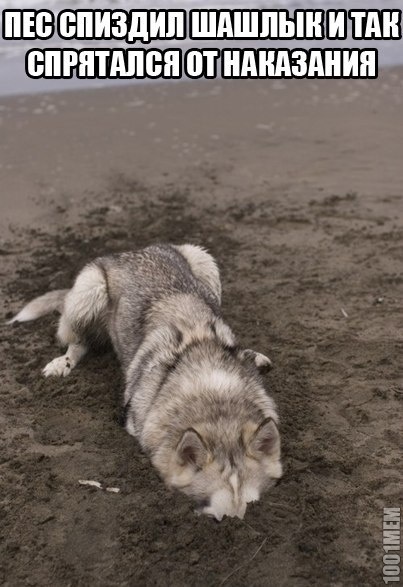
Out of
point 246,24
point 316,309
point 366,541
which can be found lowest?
point 366,541

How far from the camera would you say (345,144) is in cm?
1079

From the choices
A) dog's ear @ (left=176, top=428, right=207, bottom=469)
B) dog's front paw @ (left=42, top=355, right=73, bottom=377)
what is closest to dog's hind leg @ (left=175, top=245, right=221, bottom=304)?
dog's front paw @ (left=42, top=355, right=73, bottom=377)

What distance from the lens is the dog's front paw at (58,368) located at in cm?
572

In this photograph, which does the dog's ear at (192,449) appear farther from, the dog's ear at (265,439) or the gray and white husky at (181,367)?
the dog's ear at (265,439)

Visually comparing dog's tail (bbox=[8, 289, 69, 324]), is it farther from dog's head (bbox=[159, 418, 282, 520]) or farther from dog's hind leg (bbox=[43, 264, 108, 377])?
dog's head (bbox=[159, 418, 282, 520])

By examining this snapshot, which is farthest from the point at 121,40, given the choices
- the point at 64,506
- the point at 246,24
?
the point at 64,506

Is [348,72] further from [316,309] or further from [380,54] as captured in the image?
[316,309]

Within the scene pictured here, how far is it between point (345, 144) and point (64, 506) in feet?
26.9

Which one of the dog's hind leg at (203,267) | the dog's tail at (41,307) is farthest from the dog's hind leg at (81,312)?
the dog's hind leg at (203,267)

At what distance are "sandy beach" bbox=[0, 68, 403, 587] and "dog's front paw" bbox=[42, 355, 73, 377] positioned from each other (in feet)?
0.33

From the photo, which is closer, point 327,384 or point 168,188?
point 327,384

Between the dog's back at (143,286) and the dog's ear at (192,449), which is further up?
the dog's back at (143,286)

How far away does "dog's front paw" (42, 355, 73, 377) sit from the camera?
5.72 metres

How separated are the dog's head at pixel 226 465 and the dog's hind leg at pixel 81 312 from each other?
87.5 inches
